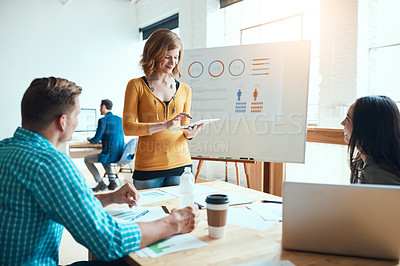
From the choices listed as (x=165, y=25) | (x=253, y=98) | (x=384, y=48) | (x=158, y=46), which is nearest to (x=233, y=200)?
(x=158, y=46)

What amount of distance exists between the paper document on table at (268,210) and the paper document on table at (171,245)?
0.34 m

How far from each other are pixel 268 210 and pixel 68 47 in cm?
602

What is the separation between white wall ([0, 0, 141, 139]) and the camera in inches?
227

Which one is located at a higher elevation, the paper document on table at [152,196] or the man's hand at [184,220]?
the man's hand at [184,220]

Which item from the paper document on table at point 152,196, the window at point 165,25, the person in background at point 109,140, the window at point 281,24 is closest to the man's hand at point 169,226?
the paper document on table at point 152,196

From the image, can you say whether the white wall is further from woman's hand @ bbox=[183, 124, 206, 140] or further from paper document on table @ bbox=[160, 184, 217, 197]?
paper document on table @ bbox=[160, 184, 217, 197]

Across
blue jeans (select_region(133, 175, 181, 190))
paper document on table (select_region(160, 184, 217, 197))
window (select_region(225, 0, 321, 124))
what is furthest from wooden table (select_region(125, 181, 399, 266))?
window (select_region(225, 0, 321, 124))

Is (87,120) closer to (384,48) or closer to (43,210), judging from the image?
(384,48)

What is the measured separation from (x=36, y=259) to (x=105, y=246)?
0.22 m

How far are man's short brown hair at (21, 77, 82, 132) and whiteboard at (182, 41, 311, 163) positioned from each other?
176 centimetres

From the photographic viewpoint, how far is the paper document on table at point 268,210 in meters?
1.21

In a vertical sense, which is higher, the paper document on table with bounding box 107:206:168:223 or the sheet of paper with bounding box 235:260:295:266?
the paper document on table with bounding box 107:206:168:223

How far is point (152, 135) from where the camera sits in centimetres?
182

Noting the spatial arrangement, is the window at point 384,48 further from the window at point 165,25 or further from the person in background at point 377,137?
the window at point 165,25
